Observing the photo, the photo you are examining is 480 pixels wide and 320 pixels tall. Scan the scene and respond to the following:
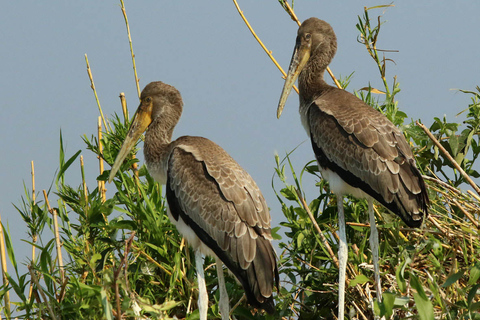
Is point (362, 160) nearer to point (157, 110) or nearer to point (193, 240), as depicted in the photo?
point (193, 240)

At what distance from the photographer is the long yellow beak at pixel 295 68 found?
223 inches

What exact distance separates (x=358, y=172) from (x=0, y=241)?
2596mm

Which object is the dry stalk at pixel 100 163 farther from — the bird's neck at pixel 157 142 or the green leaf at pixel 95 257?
the green leaf at pixel 95 257

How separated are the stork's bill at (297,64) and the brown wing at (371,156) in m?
0.68

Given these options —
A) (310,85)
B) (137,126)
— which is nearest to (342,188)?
(310,85)

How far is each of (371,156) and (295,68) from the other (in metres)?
1.29

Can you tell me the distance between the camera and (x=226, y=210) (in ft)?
14.9

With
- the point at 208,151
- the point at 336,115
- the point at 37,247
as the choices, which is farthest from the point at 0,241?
the point at 336,115

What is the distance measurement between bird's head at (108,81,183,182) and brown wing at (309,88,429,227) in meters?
1.18

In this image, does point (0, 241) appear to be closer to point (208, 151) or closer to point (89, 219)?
point (89, 219)

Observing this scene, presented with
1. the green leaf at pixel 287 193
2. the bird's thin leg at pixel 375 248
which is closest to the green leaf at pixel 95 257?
the green leaf at pixel 287 193

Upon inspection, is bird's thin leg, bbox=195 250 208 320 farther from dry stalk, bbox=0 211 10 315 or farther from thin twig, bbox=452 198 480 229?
thin twig, bbox=452 198 480 229

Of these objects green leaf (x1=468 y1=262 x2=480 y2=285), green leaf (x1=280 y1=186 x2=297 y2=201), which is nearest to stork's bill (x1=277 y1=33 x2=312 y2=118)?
green leaf (x1=280 y1=186 x2=297 y2=201)

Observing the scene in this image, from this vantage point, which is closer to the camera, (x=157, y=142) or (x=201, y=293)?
(x=201, y=293)
